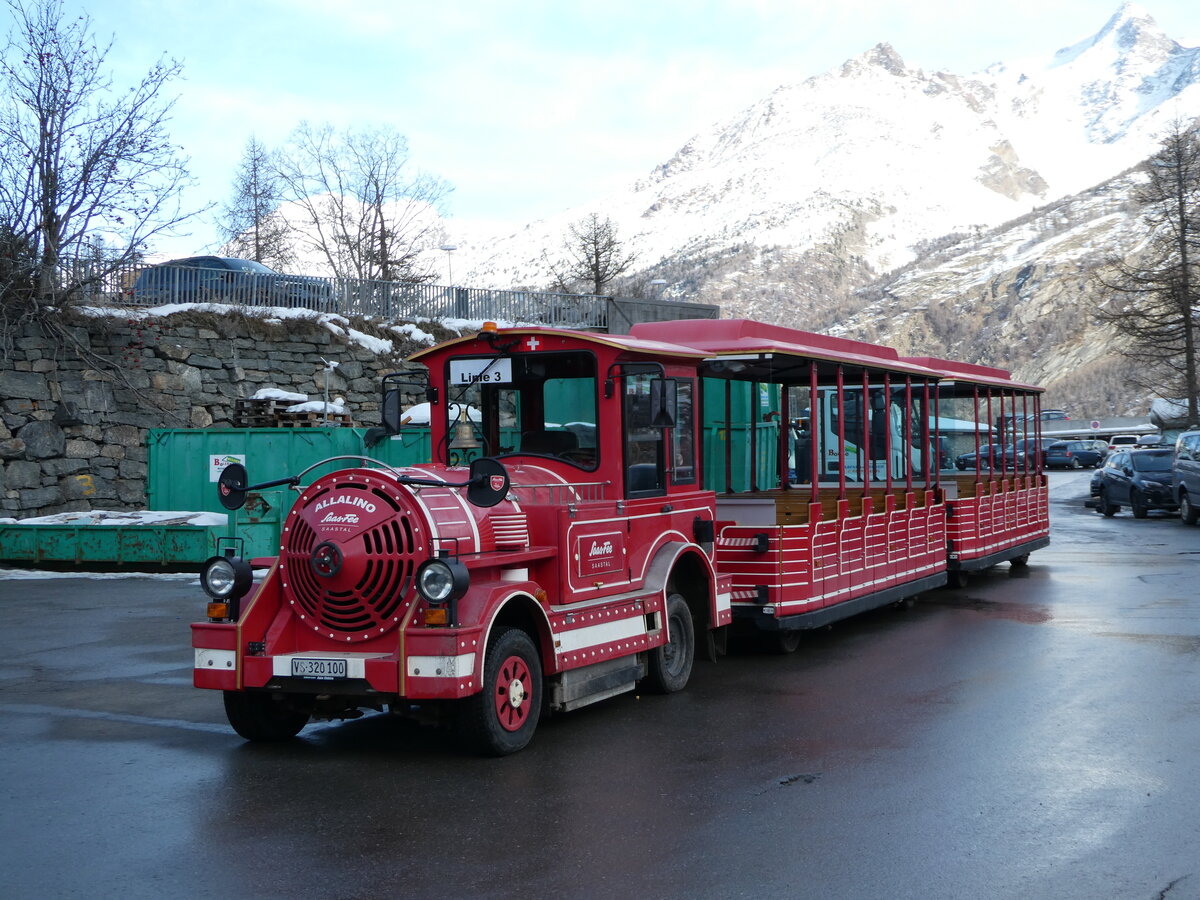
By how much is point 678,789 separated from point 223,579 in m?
2.96

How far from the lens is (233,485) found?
8.02 m

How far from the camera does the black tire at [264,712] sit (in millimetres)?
7820

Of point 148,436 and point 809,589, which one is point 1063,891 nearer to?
point 809,589

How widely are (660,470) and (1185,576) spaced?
10.8 m

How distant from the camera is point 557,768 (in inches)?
287

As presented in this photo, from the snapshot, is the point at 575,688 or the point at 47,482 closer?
the point at 575,688

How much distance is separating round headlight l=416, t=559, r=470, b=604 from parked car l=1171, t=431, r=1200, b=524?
23.8 metres

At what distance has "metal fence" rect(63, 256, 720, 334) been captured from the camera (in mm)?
24297

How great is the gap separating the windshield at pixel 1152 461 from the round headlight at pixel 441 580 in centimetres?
2763

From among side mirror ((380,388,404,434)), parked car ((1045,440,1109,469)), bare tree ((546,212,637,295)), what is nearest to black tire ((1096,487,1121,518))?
bare tree ((546,212,637,295))

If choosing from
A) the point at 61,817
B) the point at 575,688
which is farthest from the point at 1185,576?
the point at 61,817

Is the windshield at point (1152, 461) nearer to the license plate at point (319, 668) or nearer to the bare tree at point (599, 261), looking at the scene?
the bare tree at point (599, 261)

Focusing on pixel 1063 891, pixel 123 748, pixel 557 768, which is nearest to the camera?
pixel 1063 891

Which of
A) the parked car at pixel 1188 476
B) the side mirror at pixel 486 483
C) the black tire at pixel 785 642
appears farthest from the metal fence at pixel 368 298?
the side mirror at pixel 486 483
